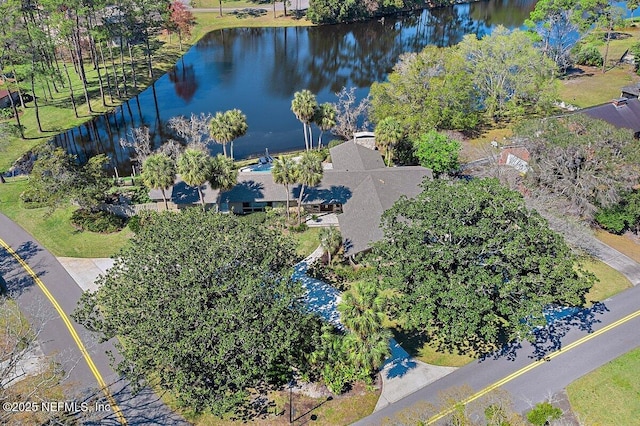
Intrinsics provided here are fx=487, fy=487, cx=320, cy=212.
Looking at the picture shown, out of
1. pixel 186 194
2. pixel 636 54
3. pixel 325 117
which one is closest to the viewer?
pixel 186 194

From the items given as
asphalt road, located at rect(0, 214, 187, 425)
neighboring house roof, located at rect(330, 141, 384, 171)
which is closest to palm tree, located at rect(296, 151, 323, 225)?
neighboring house roof, located at rect(330, 141, 384, 171)

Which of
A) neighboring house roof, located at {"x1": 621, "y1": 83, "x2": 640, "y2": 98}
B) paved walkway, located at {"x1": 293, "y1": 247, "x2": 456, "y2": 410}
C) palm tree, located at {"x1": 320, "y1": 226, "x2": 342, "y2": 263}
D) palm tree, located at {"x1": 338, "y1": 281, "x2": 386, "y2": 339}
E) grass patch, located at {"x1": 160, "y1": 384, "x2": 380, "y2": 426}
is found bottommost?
grass patch, located at {"x1": 160, "y1": 384, "x2": 380, "y2": 426}

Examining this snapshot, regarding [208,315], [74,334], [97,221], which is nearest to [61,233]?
[97,221]

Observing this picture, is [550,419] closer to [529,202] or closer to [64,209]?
[529,202]

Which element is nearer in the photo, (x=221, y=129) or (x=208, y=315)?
(x=208, y=315)

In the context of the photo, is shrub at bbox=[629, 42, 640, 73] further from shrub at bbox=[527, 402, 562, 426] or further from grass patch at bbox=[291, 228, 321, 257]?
shrub at bbox=[527, 402, 562, 426]

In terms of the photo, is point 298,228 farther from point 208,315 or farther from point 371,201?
point 208,315

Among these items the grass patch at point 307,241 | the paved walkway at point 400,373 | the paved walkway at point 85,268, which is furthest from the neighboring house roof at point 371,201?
the paved walkway at point 85,268
